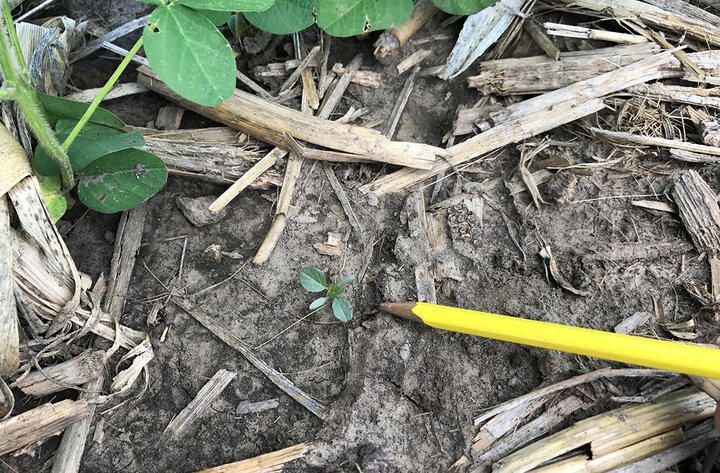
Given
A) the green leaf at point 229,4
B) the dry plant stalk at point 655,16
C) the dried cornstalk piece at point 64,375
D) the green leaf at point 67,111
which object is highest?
the green leaf at point 229,4

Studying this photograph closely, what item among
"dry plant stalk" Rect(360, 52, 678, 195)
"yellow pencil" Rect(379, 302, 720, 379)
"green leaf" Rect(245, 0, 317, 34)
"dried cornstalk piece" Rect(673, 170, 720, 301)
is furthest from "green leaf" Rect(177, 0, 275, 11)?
"dried cornstalk piece" Rect(673, 170, 720, 301)

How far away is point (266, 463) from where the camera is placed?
1.34 m

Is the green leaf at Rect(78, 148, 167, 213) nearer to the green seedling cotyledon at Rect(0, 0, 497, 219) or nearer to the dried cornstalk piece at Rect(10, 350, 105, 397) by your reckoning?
the green seedling cotyledon at Rect(0, 0, 497, 219)

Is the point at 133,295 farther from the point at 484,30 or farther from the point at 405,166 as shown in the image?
the point at 484,30

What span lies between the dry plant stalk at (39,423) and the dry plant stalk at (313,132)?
903 mm

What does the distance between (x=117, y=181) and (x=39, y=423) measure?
0.65 m

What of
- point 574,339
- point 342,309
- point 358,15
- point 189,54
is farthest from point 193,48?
point 574,339

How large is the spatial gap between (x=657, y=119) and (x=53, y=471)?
1.98m

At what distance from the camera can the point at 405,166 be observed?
5.48 feet

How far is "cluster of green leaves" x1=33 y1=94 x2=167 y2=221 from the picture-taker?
141 centimetres

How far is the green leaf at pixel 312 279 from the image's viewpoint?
1.47 m

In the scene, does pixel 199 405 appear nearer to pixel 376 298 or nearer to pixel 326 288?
pixel 326 288

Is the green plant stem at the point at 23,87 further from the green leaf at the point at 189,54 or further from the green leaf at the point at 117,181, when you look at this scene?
the green leaf at the point at 189,54

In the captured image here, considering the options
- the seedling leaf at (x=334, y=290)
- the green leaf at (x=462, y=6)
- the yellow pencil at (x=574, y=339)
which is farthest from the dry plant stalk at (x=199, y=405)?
the green leaf at (x=462, y=6)
